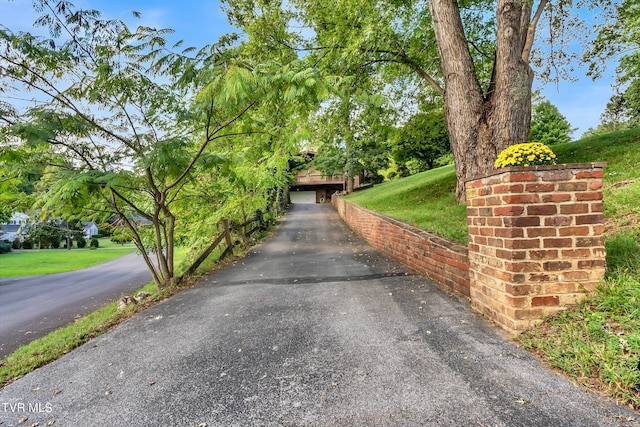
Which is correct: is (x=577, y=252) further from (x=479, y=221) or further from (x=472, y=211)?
(x=472, y=211)

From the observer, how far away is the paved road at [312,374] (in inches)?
66.9

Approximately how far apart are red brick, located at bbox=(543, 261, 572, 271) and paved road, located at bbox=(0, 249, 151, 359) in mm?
7328

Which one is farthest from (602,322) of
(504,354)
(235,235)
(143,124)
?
(235,235)

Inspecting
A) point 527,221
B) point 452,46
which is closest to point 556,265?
point 527,221

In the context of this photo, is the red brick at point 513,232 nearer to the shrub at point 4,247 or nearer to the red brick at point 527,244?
the red brick at point 527,244

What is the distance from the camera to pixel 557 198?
2322mm

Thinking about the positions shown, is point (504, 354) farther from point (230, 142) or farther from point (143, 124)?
point (230, 142)

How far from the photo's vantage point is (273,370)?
225 centimetres

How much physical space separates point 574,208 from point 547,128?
21.8 m

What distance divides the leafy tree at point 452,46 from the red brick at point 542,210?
3.91 m

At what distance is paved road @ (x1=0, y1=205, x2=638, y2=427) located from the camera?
170cm

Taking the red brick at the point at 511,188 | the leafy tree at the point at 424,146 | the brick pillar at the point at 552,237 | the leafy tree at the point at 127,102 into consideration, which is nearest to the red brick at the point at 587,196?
the brick pillar at the point at 552,237

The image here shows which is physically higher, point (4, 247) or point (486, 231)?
point (486, 231)

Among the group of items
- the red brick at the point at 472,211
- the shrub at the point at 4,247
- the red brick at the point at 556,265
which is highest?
the red brick at the point at 472,211
